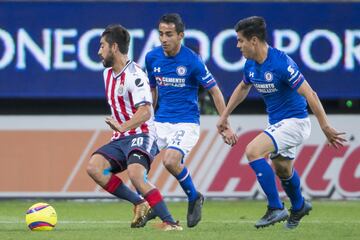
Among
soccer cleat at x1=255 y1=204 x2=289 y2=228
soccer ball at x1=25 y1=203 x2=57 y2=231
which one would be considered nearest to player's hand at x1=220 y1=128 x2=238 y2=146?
soccer cleat at x1=255 y1=204 x2=289 y2=228

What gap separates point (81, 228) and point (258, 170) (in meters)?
1.87

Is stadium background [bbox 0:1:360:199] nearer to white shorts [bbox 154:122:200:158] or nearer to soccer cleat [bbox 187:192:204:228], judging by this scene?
white shorts [bbox 154:122:200:158]

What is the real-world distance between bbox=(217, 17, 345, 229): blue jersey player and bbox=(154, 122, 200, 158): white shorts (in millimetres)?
488

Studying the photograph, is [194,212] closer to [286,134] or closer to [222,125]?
[222,125]

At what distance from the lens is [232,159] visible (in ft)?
54.4

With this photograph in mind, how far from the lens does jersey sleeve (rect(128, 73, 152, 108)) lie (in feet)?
34.4

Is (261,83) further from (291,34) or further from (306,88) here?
(291,34)

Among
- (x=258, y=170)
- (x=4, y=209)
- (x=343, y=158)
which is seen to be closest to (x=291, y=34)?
(x=343, y=158)

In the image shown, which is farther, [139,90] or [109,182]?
[109,182]

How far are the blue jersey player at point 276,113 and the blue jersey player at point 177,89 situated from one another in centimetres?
54

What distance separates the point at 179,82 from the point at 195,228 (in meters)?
1.63

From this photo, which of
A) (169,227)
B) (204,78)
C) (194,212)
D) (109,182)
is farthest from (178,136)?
(169,227)

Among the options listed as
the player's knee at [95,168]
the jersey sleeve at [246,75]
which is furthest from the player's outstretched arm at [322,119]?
the player's knee at [95,168]

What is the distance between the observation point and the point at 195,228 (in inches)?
440
